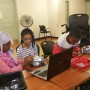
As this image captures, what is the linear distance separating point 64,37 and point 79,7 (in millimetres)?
5881

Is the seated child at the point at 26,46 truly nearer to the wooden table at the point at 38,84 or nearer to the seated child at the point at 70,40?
the seated child at the point at 70,40

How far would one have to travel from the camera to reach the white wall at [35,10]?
22.5 feet


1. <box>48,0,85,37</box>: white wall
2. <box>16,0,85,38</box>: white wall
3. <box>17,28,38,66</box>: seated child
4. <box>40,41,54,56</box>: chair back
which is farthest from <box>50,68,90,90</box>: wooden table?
<box>48,0,85,37</box>: white wall

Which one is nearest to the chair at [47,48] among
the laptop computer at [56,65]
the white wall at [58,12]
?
the laptop computer at [56,65]

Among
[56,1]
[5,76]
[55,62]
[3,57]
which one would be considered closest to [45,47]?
[3,57]

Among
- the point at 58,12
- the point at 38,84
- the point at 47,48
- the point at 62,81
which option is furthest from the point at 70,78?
the point at 58,12

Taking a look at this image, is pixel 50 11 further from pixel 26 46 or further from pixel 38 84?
pixel 38 84

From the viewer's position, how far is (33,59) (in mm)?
1948

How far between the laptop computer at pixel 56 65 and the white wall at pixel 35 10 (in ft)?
17.9

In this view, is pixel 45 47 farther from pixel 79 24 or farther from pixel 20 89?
pixel 79 24

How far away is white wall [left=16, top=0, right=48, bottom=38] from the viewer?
6867 mm

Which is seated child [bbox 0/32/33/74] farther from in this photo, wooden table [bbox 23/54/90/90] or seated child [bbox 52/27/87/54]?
seated child [bbox 52/27/87/54]

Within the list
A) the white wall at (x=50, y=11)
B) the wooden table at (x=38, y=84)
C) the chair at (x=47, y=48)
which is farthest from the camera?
the white wall at (x=50, y=11)

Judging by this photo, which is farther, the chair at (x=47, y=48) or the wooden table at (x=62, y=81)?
the chair at (x=47, y=48)
